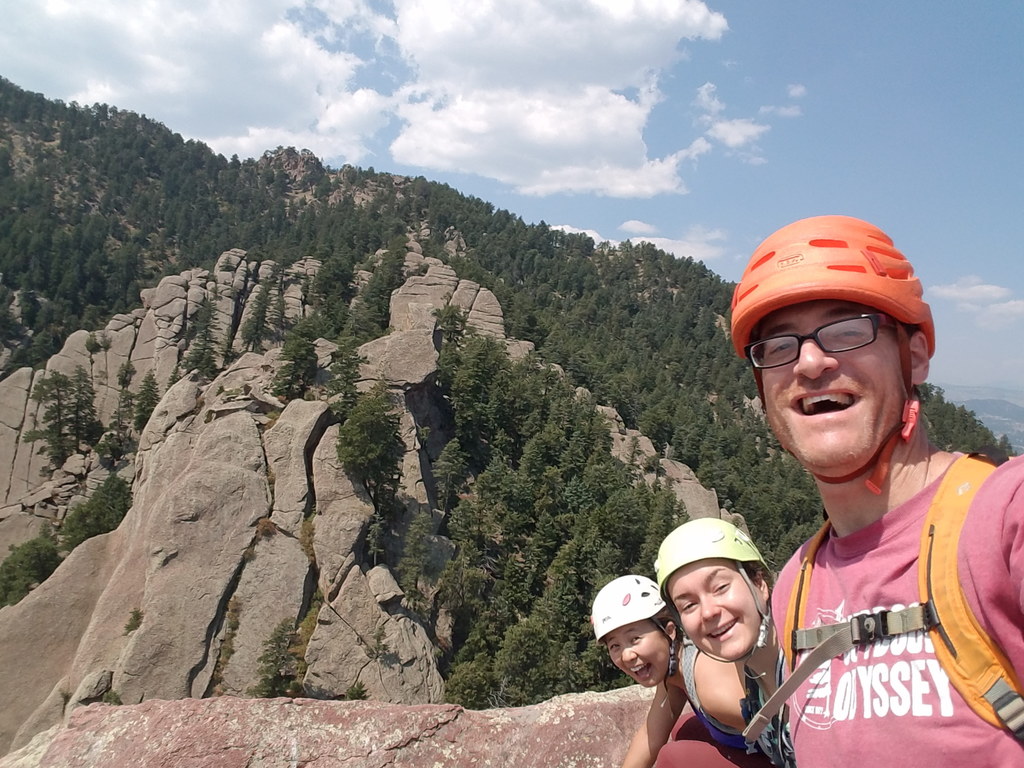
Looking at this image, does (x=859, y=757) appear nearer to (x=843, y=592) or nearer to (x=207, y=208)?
(x=843, y=592)

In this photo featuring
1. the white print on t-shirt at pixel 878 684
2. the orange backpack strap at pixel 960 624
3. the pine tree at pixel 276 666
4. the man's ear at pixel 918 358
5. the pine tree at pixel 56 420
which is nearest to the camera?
the orange backpack strap at pixel 960 624

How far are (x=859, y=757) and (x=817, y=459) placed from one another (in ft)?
2.71

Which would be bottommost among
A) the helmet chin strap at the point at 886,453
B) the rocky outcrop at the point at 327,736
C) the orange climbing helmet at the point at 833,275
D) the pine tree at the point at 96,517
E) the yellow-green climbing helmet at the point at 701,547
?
the pine tree at the point at 96,517

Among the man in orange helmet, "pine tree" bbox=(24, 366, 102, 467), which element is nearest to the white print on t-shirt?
the man in orange helmet

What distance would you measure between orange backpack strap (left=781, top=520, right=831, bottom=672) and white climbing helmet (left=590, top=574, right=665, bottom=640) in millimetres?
1844

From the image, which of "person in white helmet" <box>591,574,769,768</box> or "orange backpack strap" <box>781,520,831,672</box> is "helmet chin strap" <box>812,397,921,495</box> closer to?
"orange backpack strap" <box>781,520,831,672</box>

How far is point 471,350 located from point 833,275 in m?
44.0

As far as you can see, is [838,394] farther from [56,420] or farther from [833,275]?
[56,420]

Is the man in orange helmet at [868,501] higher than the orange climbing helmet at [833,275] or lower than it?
lower

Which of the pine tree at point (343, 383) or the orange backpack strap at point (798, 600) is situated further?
the pine tree at point (343, 383)

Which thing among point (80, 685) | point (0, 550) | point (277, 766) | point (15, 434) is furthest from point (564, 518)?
point (15, 434)

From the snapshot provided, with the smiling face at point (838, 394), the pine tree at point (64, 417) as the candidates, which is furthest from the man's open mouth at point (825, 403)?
the pine tree at point (64, 417)

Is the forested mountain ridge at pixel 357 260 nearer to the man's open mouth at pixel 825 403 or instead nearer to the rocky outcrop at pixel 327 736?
the rocky outcrop at pixel 327 736

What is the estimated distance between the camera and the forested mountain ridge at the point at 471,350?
3231 cm
